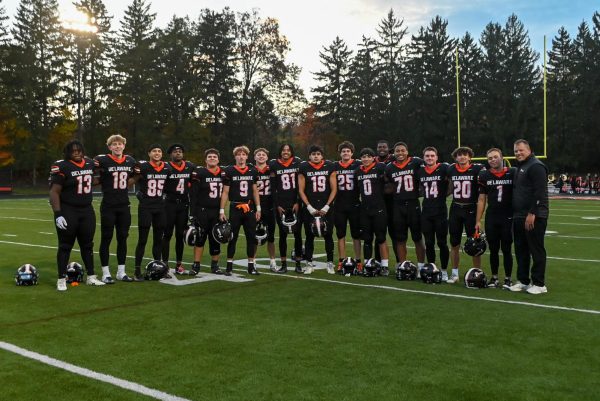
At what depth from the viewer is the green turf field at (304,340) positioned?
4004mm

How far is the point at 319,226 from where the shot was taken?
848 centimetres

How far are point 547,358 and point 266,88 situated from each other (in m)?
48.0

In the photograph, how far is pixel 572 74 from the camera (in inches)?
2067

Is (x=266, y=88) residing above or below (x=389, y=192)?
above

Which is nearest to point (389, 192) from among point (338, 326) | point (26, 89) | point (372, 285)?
point (372, 285)

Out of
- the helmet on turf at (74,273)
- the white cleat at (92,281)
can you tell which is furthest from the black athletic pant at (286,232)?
the helmet on turf at (74,273)

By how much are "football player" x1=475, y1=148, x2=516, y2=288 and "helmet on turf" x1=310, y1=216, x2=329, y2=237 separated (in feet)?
7.01

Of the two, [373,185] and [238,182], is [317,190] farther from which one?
[238,182]

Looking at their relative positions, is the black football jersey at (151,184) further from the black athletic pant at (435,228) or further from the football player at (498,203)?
the football player at (498,203)

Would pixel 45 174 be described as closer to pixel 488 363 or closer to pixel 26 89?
pixel 26 89

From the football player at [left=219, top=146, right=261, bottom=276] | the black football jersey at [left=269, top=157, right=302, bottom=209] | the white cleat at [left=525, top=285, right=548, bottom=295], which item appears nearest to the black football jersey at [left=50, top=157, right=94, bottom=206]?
the football player at [left=219, top=146, right=261, bottom=276]

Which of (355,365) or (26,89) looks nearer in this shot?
(355,365)

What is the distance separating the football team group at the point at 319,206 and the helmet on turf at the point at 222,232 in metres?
0.02

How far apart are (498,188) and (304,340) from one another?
12.0ft
